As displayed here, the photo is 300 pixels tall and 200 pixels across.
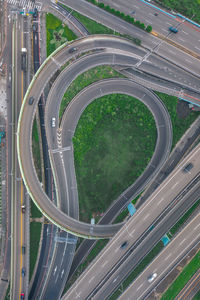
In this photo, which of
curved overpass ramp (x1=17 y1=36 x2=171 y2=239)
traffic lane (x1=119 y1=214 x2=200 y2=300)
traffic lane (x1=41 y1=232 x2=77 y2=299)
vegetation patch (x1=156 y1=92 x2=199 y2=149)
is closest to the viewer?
traffic lane (x1=119 y1=214 x2=200 y2=300)

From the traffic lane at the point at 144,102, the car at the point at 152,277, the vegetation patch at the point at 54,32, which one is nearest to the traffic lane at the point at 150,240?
the car at the point at 152,277

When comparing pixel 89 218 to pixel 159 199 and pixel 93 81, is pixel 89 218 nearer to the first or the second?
pixel 159 199

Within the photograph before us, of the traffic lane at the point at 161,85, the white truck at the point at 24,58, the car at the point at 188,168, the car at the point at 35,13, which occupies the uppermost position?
the car at the point at 35,13

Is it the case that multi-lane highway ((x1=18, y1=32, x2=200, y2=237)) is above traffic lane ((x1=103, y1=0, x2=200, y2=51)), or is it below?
below

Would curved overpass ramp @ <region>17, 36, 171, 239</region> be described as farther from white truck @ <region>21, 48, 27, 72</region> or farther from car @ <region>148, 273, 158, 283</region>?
car @ <region>148, 273, 158, 283</region>

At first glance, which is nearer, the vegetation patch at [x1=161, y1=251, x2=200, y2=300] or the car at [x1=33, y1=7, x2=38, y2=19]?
the vegetation patch at [x1=161, y1=251, x2=200, y2=300]

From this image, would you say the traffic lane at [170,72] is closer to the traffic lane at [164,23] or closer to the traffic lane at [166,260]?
the traffic lane at [164,23]

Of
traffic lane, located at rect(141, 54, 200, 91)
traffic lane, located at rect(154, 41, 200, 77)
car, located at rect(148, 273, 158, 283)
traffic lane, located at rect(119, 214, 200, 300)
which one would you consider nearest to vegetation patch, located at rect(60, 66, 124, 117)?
traffic lane, located at rect(141, 54, 200, 91)
